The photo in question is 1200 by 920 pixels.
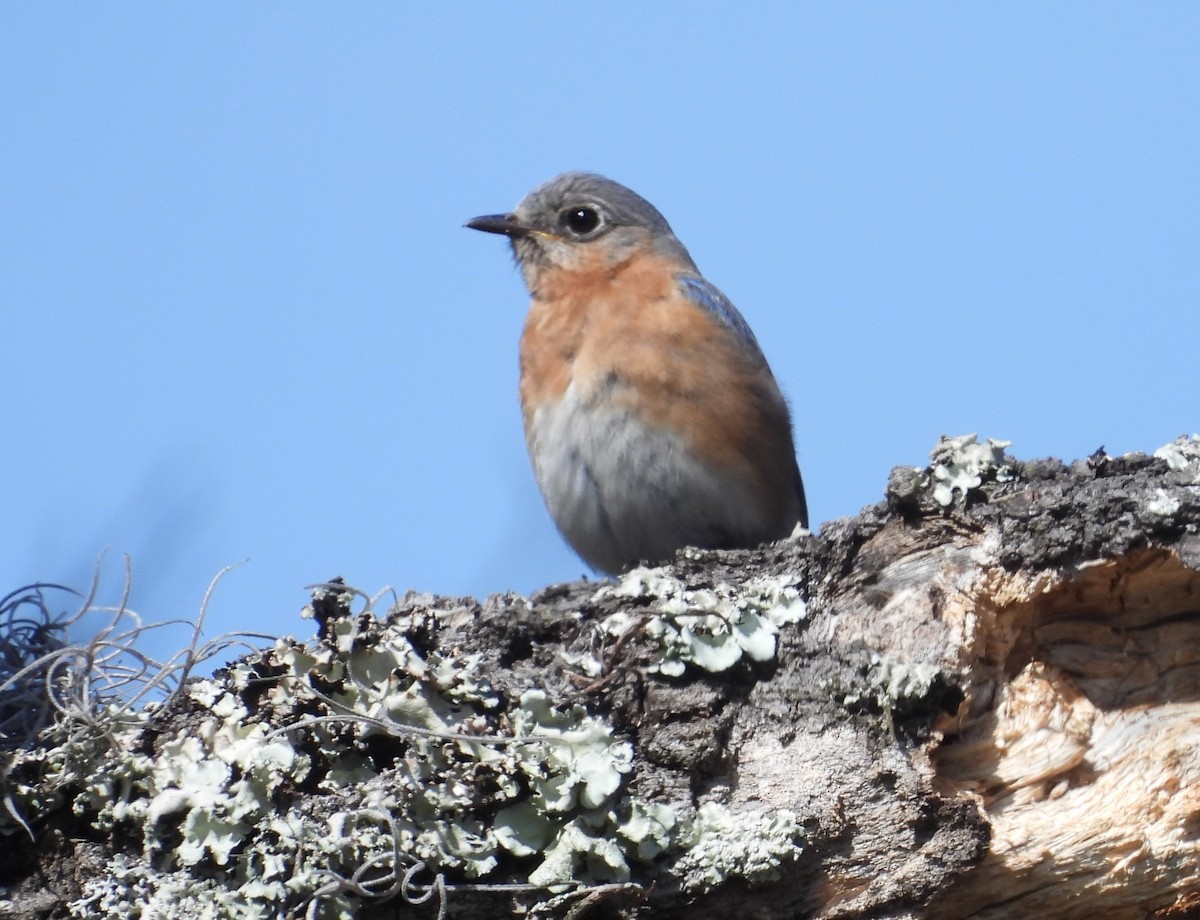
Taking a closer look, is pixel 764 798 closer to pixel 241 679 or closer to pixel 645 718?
pixel 645 718

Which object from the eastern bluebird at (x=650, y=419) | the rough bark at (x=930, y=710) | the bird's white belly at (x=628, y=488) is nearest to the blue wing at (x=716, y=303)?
the eastern bluebird at (x=650, y=419)

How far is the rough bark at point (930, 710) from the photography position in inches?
150

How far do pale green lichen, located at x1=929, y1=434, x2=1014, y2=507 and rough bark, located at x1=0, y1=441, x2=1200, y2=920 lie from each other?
3 centimetres

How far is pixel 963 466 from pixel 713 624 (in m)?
0.97

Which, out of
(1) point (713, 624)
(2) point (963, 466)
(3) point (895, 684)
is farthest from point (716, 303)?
(3) point (895, 684)

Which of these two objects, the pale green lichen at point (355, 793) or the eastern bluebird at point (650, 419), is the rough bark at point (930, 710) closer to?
the pale green lichen at point (355, 793)

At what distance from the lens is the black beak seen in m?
8.19

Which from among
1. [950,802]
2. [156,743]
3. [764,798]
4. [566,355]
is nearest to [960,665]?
[950,802]

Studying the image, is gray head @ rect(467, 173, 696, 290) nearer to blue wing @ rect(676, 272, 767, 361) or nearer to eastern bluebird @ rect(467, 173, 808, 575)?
eastern bluebird @ rect(467, 173, 808, 575)

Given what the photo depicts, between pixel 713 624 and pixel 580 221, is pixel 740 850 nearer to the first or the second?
pixel 713 624

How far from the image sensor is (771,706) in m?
4.02

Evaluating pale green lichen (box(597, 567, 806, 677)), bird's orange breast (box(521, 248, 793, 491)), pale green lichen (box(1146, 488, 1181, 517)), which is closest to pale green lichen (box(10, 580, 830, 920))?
pale green lichen (box(597, 567, 806, 677))

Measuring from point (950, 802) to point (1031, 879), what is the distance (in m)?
0.33

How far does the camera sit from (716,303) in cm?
764
